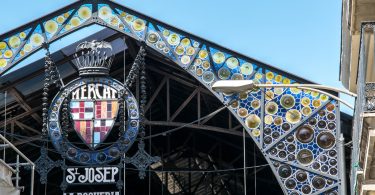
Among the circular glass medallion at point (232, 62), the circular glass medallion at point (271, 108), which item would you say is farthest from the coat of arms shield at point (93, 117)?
the circular glass medallion at point (271, 108)

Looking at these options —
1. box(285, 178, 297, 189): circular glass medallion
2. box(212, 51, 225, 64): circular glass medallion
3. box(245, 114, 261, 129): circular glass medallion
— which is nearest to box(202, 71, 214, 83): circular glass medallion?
box(212, 51, 225, 64): circular glass medallion

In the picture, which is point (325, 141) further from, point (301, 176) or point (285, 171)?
point (285, 171)

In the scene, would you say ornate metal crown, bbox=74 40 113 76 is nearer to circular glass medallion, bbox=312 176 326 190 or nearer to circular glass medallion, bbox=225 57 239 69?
circular glass medallion, bbox=225 57 239 69

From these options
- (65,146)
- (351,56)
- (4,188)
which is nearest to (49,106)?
(65,146)

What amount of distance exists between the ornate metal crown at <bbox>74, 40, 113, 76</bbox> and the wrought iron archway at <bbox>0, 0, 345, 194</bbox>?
51 centimetres

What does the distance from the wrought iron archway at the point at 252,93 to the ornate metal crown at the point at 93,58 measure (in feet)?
1.68

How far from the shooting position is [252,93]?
32062 millimetres

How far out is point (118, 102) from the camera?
32469 mm

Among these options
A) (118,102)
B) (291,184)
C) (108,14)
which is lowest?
(291,184)

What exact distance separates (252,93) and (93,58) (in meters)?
4.10

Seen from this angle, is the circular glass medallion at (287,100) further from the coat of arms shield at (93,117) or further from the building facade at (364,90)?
the building facade at (364,90)

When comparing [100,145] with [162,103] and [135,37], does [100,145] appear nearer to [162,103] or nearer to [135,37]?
[135,37]

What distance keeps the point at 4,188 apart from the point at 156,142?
16969 millimetres

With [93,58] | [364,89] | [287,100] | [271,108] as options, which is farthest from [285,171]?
[364,89]
